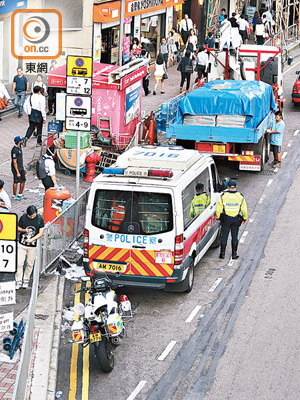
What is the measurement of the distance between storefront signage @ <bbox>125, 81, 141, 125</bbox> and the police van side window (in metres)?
7.41

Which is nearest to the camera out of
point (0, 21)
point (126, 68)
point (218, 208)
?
point (218, 208)

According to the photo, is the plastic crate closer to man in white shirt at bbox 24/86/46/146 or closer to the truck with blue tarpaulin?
man in white shirt at bbox 24/86/46/146

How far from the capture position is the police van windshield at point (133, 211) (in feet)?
47.1

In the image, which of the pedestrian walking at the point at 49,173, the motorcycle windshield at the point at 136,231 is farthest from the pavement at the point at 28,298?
the motorcycle windshield at the point at 136,231

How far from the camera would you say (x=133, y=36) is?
37.8 meters

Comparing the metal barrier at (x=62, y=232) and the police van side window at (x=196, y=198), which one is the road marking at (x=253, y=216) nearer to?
the police van side window at (x=196, y=198)

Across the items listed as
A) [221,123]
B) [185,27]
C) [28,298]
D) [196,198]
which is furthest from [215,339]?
[185,27]

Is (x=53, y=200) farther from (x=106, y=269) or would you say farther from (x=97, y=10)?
(x=97, y=10)

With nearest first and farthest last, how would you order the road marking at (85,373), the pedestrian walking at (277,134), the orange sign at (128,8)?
the road marking at (85,373) < the pedestrian walking at (277,134) < the orange sign at (128,8)

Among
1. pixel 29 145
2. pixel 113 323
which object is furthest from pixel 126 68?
pixel 113 323

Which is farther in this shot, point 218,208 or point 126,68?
point 126,68

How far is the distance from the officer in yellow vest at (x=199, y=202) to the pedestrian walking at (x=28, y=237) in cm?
267

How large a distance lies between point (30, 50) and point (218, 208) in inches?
638

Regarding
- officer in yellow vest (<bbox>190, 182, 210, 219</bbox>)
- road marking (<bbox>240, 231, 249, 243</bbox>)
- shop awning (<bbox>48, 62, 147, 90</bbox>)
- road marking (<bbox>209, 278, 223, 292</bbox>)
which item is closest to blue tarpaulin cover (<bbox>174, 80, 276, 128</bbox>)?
shop awning (<bbox>48, 62, 147, 90</bbox>)
